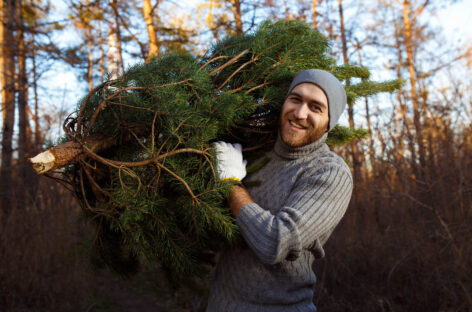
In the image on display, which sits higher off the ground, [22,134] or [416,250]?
[22,134]

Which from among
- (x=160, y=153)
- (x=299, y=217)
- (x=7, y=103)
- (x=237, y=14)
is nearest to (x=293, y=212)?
(x=299, y=217)

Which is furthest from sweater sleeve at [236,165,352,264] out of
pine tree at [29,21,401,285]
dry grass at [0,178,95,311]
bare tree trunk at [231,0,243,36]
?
bare tree trunk at [231,0,243,36]

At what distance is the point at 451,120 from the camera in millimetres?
4379

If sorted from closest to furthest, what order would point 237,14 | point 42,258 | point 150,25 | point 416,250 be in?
point 416,250, point 42,258, point 150,25, point 237,14

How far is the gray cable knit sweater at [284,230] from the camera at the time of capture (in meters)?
1.39

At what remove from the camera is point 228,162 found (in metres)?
1.61

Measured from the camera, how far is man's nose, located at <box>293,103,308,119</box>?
1.61 meters

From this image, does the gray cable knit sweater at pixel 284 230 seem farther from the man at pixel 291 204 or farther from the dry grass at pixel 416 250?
the dry grass at pixel 416 250

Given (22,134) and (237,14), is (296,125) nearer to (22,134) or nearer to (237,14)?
(22,134)

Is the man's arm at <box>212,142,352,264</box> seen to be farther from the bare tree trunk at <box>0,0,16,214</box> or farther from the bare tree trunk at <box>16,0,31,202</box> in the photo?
the bare tree trunk at <box>0,0,16,214</box>

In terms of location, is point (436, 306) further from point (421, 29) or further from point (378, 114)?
point (421, 29)

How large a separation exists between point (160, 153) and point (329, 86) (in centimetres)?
90

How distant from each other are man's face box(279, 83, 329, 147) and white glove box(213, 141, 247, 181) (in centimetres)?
26

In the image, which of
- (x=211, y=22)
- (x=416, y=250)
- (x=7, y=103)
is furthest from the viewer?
(x=211, y=22)
